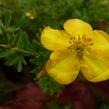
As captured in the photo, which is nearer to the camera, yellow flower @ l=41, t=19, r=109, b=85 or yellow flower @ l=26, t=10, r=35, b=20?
yellow flower @ l=41, t=19, r=109, b=85

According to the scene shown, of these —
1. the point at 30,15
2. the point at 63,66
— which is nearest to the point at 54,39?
the point at 63,66

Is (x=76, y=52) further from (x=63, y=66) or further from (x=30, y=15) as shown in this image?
(x=30, y=15)

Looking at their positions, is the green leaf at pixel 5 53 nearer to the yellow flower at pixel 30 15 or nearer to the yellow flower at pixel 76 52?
the yellow flower at pixel 76 52

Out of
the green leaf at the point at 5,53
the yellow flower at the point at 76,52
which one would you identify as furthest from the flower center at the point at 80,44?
the green leaf at the point at 5,53

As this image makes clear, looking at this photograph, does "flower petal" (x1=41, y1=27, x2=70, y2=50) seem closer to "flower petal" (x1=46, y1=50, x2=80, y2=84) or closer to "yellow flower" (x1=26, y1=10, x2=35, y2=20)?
"flower petal" (x1=46, y1=50, x2=80, y2=84)

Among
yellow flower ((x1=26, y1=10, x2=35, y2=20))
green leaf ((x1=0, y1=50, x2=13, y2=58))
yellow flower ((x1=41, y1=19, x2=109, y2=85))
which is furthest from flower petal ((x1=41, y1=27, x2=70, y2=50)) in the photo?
yellow flower ((x1=26, y1=10, x2=35, y2=20))

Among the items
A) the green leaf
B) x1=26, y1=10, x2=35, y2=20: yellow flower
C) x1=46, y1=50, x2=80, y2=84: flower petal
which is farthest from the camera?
x1=26, y1=10, x2=35, y2=20: yellow flower

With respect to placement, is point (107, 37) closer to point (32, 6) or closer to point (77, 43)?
point (77, 43)

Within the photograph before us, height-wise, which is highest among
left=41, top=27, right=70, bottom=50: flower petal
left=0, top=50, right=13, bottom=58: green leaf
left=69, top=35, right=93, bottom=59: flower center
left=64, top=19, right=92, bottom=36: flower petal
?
left=64, top=19, right=92, bottom=36: flower petal

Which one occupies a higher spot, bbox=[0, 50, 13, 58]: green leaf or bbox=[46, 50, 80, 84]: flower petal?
bbox=[46, 50, 80, 84]: flower petal

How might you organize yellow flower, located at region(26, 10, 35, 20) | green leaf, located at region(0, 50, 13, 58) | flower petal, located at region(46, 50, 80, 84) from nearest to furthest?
flower petal, located at region(46, 50, 80, 84), green leaf, located at region(0, 50, 13, 58), yellow flower, located at region(26, 10, 35, 20)
